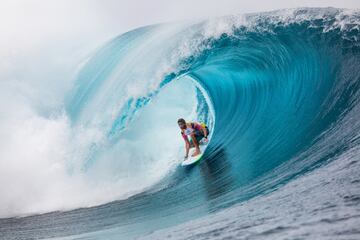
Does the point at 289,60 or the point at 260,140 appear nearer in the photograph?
the point at 260,140

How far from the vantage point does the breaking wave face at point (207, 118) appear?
5697 millimetres

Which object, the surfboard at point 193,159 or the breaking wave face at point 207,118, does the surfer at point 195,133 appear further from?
the breaking wave face at point 207,118

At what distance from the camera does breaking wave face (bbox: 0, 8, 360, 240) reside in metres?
5.70

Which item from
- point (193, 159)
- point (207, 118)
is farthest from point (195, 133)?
point (207, 118)

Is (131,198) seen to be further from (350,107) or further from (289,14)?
(289,14)

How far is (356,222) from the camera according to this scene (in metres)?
2.44

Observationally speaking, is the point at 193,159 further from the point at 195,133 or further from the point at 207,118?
the point at 207,118

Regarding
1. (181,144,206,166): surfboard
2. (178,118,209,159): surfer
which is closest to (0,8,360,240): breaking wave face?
(181,144,206,166): surfboard

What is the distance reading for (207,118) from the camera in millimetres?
10648

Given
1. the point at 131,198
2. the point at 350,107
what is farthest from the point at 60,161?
the point at 350,107

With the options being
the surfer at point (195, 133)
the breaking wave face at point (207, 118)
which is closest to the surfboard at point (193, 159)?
the surfer at point (195, 133)

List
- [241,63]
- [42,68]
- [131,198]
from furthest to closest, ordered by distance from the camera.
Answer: [42,68] → [241,63] → [131,198]

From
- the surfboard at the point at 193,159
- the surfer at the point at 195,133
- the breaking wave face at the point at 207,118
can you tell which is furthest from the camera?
the surfboard at the point at 193,159

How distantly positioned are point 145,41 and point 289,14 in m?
3.72
